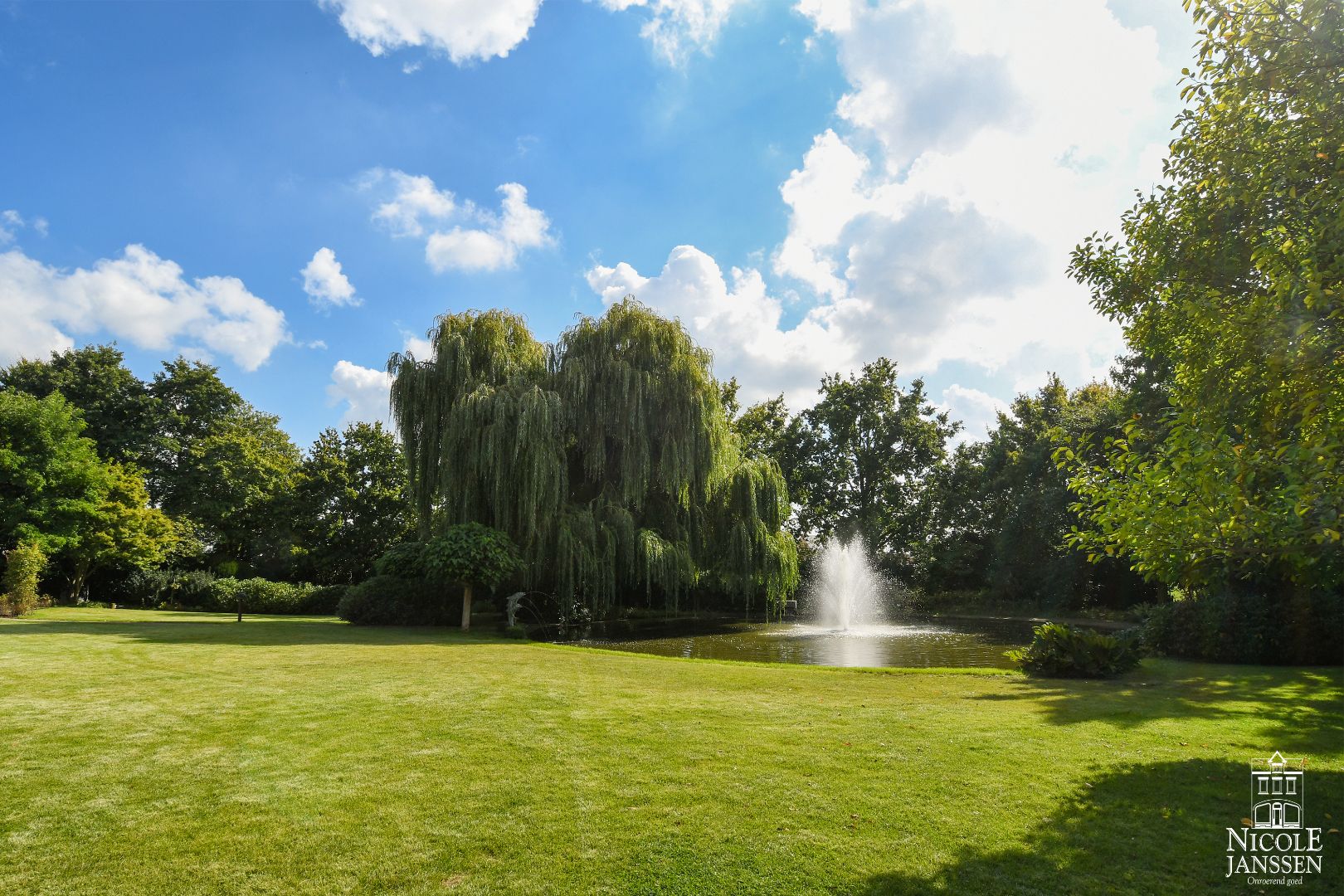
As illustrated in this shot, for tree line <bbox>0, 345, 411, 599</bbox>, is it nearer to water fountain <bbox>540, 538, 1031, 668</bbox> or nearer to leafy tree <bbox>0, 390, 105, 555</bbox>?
leafy tree <bbox>0, 390, 105, 555</bbox>

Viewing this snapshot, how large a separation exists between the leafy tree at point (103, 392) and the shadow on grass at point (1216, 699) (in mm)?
35219

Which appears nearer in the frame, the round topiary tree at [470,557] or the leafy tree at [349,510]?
the round topiary tree at [470,557]

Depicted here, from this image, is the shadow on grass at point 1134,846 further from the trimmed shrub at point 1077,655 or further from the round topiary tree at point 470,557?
the round topiary tree at point 470,557

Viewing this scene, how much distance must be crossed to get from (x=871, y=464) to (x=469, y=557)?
93.3 ft

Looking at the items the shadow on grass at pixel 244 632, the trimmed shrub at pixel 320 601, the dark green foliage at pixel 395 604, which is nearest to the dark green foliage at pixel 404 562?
the dark green foliage at pixel 395 604

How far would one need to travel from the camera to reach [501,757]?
4957mm

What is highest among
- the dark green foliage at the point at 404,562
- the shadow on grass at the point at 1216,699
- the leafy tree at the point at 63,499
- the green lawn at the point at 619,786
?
the leafy tree at the point at 63,499

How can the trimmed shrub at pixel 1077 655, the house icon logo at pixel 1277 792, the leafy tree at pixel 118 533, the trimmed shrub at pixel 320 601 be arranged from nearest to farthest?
the house icon logo at pixel 1277 792 → the trimmed shrub at pixel 1077 655 → the leafy tree at pixel 118 533 → the trimmed shrub at pixel 320 601

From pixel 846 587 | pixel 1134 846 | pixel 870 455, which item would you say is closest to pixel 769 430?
pixel 870 455

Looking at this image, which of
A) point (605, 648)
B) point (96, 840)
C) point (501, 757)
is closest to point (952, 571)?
point (605, 648)

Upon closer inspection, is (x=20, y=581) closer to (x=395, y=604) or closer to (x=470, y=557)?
(x=395, y=604)

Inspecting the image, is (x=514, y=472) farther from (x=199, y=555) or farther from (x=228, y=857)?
(x=199, y=555)

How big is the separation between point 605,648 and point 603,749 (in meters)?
9.73

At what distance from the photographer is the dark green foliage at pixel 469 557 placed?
1554cm
